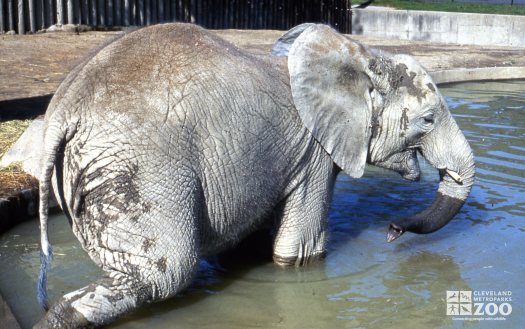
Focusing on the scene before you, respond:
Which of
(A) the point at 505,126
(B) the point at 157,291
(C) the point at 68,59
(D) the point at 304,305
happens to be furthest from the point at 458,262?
(C) the point at 68,59

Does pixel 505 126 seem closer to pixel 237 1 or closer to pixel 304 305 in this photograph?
pixel 304 305

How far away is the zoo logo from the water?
0.05 metres

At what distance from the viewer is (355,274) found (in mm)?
6320

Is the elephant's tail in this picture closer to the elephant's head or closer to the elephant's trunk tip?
the elephant's head

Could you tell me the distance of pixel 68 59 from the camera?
13633 millimetres

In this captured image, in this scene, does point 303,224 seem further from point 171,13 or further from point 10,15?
point 171,13

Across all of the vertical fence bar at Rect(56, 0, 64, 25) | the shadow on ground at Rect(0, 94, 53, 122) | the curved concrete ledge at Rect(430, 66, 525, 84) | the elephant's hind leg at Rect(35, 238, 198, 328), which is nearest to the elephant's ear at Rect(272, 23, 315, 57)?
the elephant's hind leg at Rect(35, 238, 198, 328)

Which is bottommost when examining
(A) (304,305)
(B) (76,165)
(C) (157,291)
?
(A) (304,305)

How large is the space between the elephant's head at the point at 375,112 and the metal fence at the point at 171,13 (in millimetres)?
10725

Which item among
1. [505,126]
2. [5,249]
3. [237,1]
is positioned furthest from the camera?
[237,1]

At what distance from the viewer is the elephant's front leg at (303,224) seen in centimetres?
599

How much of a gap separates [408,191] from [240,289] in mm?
2963

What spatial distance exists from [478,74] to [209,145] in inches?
407

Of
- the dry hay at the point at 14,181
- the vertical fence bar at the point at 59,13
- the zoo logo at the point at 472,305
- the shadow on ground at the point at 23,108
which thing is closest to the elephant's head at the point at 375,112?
the zoo logo at the point at 472,305
